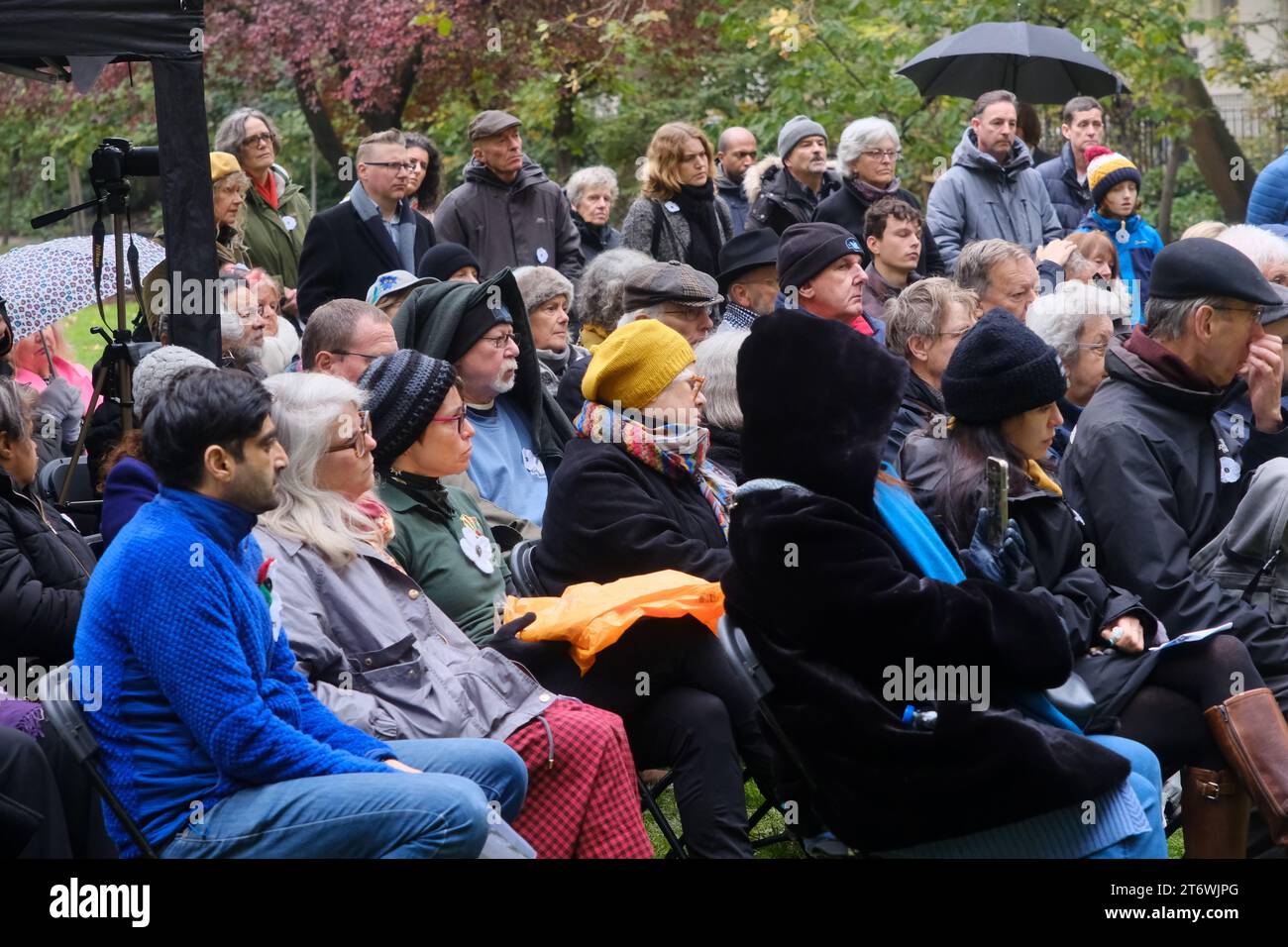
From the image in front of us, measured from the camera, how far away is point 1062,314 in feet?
20.0

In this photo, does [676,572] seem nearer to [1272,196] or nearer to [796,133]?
[796,133]

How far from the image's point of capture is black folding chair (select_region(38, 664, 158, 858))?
3342mm

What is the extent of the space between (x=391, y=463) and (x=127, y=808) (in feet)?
4.93

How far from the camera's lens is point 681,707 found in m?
4.53

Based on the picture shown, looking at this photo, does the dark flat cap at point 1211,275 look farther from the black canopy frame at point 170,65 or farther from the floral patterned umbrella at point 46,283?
the floral patterned umbrella at point 46,283

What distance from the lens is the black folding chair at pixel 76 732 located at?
11.0ft

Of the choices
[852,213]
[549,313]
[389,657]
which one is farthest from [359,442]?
[852,213]

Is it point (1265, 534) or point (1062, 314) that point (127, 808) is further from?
point (1062, 314)

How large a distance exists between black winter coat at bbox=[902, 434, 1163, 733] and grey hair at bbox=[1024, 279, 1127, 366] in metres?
1.78

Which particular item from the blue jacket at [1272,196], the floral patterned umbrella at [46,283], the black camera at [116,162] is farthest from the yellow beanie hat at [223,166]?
the blue jacket at [1272,196]

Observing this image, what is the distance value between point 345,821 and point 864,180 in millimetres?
6253

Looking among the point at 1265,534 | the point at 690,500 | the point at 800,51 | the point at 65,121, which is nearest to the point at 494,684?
the point at 690,500

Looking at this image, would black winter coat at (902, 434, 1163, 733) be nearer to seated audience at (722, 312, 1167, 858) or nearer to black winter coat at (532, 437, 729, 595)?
seated audience at (722, 312, 1167, 858)

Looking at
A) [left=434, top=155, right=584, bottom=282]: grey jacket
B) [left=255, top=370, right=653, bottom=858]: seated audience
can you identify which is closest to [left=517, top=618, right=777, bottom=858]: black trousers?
[left=255, top=370, right=653, bottom=858]: seated audience
